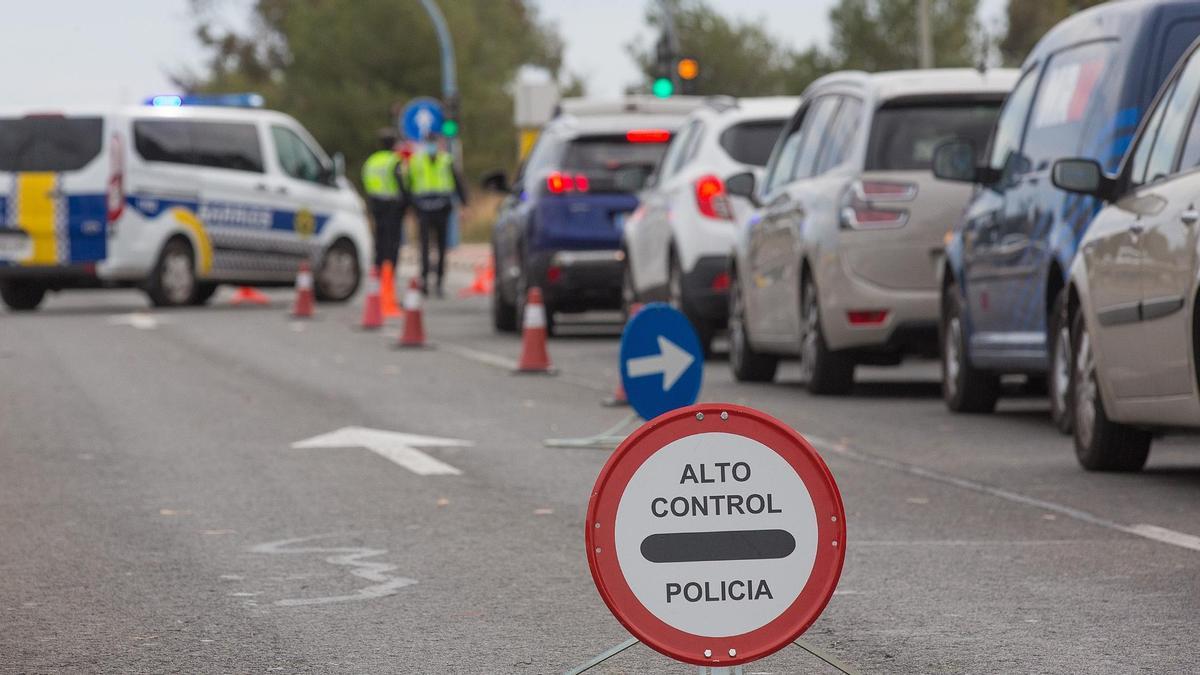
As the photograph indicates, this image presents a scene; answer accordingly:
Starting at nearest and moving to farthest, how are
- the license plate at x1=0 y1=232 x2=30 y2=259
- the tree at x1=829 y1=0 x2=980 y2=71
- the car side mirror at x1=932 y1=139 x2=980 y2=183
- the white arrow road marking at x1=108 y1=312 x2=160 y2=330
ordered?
the car side mirror at x1=932 y1=139 x2=980 y2=183
the white arrow road marking at x1=108 y1=312 x2=160 y2=330
the license plate at x1=0 y1=232 x2=30 y2=259
the tree at x1=829 y1=0 x2=980 y2=71

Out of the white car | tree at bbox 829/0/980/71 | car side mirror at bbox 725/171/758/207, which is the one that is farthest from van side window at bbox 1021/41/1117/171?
tree at bbox 829/0/980/71

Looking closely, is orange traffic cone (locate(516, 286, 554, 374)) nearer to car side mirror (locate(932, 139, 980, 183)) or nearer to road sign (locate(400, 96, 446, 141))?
car side mirror (locate(932, 139, 980, 183))

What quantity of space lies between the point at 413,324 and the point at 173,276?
309 inches

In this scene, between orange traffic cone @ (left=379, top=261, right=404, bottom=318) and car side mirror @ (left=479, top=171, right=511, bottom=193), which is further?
orange traffic cone @ (left=379, top=261, right=404, bottom=318)

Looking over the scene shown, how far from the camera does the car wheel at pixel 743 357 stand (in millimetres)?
15547

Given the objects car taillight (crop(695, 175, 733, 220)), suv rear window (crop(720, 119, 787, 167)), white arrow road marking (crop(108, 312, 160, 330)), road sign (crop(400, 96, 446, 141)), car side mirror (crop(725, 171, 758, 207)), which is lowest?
white arrow road marking (crop(108, 312, 160, 330))

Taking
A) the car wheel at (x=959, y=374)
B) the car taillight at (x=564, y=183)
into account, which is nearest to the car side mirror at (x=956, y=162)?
the car wheel at (x=959, y=374)

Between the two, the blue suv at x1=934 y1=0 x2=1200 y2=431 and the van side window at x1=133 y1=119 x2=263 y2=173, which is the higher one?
the blue suv at x1=934 y1=0 x2=1200 y2=431

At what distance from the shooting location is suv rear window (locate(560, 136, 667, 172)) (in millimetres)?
19984

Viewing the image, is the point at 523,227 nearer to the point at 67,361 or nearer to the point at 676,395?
the point at 67,361

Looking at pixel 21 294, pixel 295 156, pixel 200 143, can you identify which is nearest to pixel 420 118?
pixel 295 156

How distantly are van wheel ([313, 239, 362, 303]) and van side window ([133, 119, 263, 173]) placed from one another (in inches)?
58.3

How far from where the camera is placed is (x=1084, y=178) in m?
10.0

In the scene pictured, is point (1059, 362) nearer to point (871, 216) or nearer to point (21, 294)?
point (871, 216)
